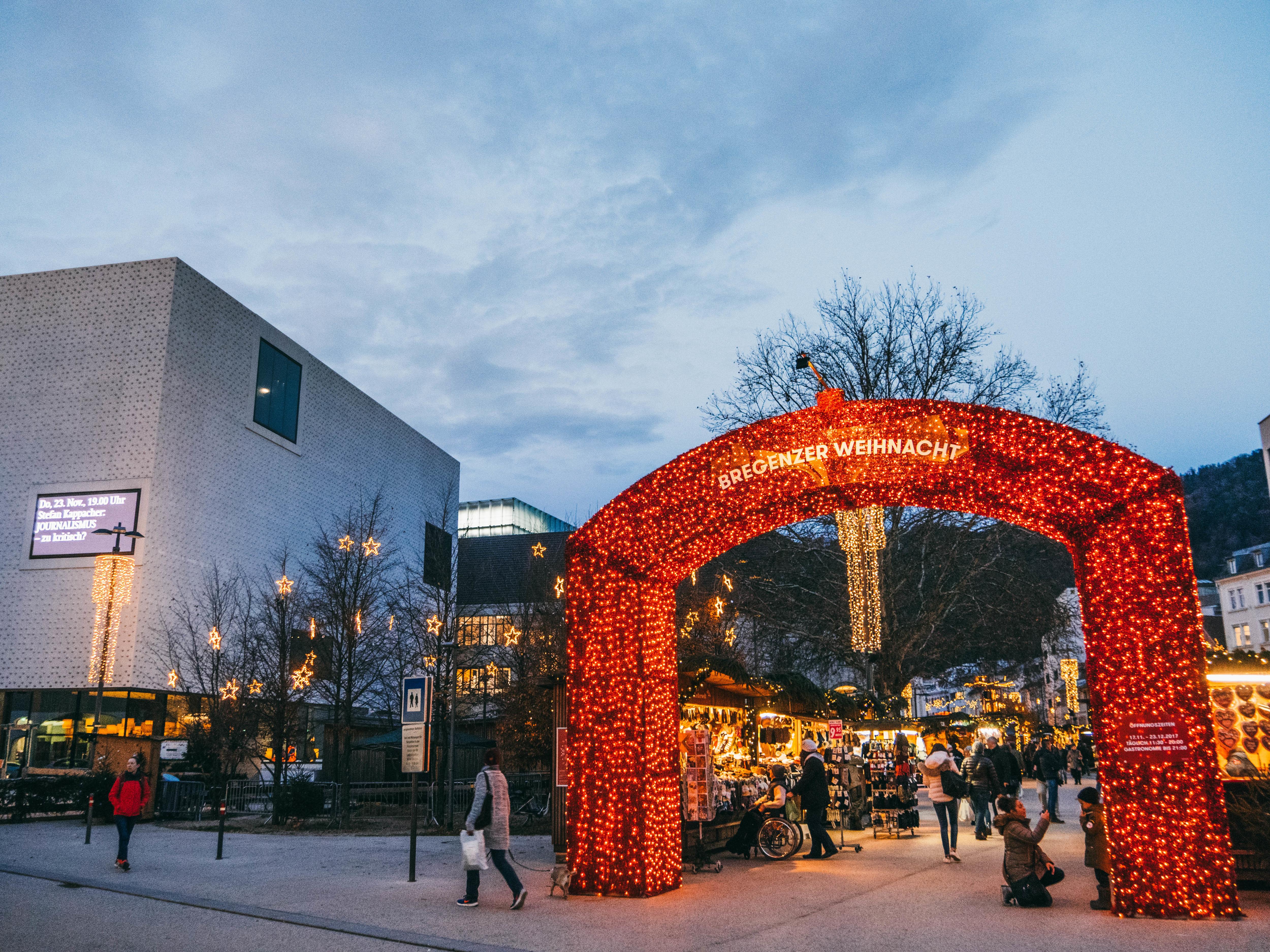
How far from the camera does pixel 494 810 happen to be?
10.3 meters

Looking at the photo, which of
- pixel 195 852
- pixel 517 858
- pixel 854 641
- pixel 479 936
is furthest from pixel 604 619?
pixel 854 641

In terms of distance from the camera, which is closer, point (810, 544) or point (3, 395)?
point (810, 544)

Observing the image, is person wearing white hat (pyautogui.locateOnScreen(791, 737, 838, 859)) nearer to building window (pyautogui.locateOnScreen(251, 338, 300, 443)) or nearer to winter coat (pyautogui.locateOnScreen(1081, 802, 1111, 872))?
winter coat (pyautogui.locateOnScreen(1081, 802, 1111, 872))

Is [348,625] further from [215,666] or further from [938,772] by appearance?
[938,772]

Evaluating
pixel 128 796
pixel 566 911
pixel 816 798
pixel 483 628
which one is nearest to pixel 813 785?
pixel 816 798

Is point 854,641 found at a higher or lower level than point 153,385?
lower

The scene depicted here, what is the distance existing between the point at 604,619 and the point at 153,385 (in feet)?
110

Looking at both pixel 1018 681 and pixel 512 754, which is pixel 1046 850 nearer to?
pixel 512 754

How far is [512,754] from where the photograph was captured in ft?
77.9

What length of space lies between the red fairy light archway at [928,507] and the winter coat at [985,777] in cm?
645

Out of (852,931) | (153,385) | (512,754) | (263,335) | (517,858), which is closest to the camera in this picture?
(852,931)

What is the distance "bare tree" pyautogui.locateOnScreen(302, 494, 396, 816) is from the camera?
2570cm

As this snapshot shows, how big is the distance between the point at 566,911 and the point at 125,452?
114 ft

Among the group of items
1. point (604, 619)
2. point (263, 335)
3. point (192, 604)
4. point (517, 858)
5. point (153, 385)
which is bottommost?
point (517, 858)
